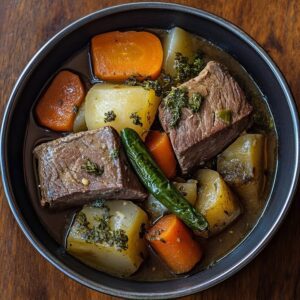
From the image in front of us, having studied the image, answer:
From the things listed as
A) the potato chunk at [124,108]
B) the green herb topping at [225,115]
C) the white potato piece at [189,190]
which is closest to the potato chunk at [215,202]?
the white potato piece at [189,190]

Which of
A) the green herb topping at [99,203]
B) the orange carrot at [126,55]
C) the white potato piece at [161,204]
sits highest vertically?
the orange carrot at [126,55]

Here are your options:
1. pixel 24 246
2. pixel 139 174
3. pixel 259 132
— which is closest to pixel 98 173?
pixel 139 174

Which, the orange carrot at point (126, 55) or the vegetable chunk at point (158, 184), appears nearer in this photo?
the vegetable chunk at point (158, 184)

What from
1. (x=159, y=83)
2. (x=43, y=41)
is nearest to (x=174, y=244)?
(x=159, y=83)

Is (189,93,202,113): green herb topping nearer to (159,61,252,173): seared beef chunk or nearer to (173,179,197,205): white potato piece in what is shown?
(159,61,252,173): seared beef chunk

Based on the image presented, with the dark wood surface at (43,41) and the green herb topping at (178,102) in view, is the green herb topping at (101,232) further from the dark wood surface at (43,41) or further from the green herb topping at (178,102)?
the green herb topping at (178,102)

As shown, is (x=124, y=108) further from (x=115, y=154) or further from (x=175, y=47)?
(x=175, y=47)
